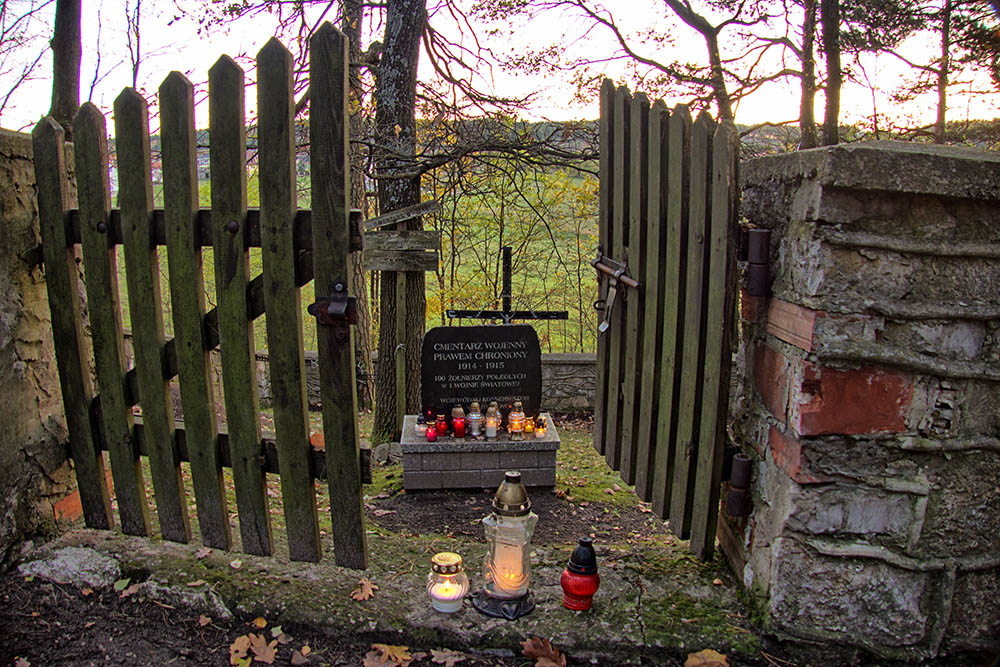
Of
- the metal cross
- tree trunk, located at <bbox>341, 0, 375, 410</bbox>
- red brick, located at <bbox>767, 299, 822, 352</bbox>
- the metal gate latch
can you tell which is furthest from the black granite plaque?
red brick, located at <bbox>767, 299, 822, 352</bbox>

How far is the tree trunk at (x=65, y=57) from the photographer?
6074 millimetres

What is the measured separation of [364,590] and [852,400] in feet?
6.31

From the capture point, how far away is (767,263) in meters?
2.56

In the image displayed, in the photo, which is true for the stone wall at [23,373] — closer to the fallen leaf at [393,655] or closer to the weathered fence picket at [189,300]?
the weathered fence picket at [189,300]

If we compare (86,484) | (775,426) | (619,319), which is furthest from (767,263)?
(86,484)

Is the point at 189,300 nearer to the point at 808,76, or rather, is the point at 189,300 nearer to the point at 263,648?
the point at 263,648

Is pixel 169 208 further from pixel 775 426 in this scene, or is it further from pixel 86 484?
pixel 775 426

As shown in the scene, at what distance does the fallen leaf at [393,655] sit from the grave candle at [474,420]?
2.63m

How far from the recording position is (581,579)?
262 cm

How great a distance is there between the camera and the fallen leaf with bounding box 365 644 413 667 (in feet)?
8.06

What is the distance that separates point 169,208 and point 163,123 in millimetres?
304

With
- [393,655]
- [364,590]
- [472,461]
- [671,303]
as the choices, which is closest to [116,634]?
[364,590]

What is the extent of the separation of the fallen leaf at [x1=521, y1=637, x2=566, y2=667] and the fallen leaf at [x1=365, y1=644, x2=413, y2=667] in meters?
0.41

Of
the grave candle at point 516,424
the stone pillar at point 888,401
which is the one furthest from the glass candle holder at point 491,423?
the stone pillar at point 888,401
